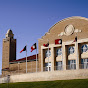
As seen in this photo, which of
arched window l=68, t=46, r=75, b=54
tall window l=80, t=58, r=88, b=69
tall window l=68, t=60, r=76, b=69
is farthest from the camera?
arched window l=68, t=46, r=75, b=54

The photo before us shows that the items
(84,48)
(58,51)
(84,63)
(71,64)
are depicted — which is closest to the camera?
(84,63)

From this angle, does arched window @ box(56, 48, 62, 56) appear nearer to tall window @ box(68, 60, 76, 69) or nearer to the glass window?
the glass window

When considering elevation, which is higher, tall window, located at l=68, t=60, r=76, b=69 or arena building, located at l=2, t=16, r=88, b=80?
arena building, located at l=2, t=16, r=88, b=80

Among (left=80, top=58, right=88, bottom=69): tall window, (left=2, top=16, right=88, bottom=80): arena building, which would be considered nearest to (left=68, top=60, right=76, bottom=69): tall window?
(left=2, top=16, right=88, bottom=80): arena building

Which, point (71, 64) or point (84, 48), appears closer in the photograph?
point (84, 48)

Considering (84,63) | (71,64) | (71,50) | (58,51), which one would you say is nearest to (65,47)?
(71,50)

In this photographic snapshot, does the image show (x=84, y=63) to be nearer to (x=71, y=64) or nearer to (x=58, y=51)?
(x=71, y=64)

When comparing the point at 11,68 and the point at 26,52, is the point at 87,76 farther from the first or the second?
the point at 11,68

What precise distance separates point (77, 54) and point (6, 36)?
25.0 metres

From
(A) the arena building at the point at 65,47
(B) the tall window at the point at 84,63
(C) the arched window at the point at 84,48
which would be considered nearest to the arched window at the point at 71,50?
(A) the arena building at the point at 65,47

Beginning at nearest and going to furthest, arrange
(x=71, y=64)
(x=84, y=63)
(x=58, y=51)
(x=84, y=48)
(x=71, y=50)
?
(x=84, y=63) < (x=84, y=48) < (x=71, y=64) < (x=71, y=50) < (x=58, y=51)

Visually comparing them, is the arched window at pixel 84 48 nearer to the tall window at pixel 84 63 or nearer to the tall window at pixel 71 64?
the tall window at pixel 84 63

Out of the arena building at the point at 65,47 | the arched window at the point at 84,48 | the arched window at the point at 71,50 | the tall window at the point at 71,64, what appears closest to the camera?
the arena building at the point at 65,47

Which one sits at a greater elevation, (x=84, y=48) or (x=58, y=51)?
(x=84, y=48)
